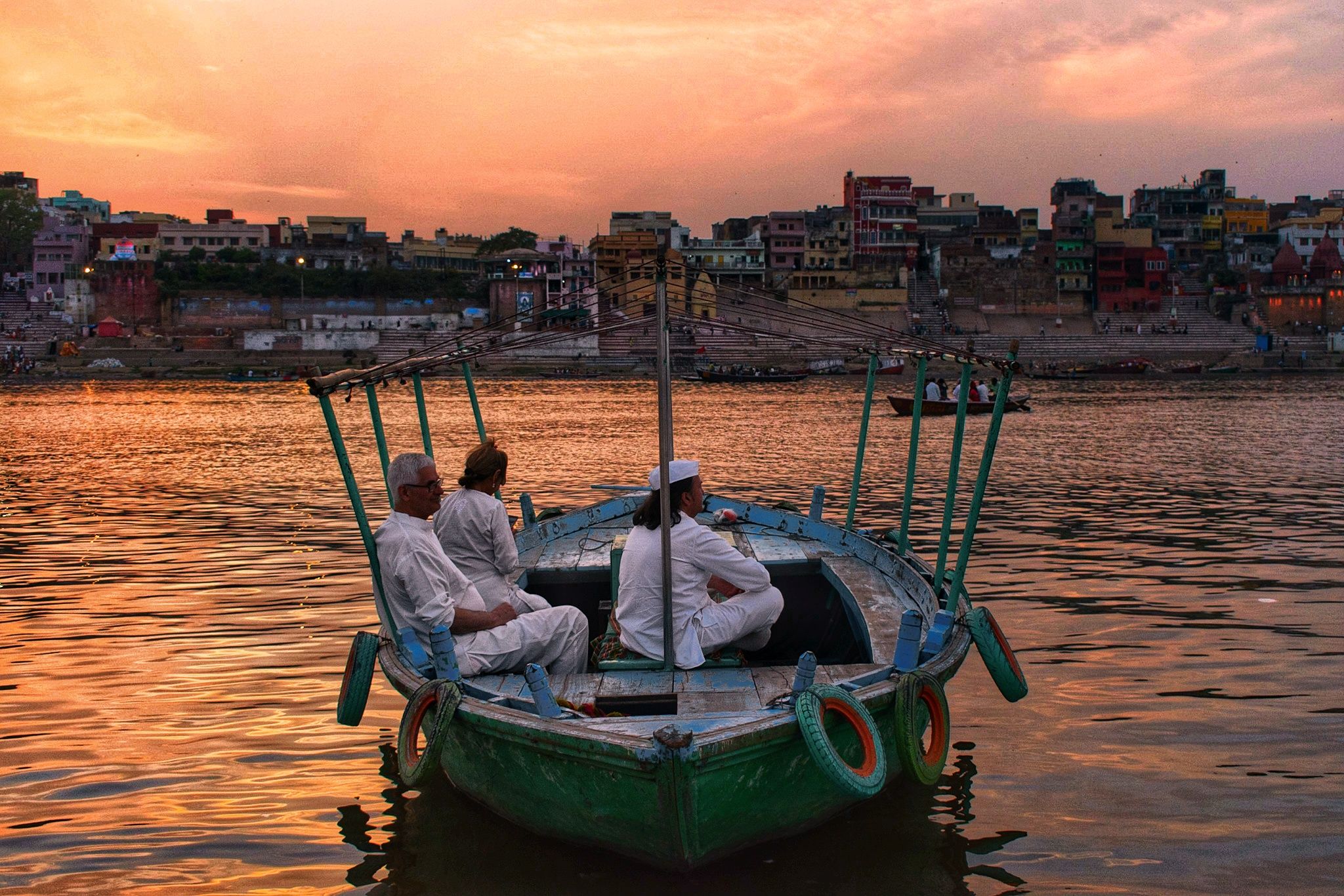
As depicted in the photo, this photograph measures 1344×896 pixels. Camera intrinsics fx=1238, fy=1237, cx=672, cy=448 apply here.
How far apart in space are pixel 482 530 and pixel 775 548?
264 centimetres

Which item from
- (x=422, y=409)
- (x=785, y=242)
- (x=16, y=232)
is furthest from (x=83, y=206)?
(x=422, y=409)

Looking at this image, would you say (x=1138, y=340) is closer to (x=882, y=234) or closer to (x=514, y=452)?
(x=882, y=234)

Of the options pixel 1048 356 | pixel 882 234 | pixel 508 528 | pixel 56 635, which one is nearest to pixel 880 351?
pixel 508 528

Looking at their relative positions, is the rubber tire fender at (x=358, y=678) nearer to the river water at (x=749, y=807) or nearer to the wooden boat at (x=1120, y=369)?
the river water at (x=749, y=807)

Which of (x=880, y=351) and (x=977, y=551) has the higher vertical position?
(x=880, y=351)

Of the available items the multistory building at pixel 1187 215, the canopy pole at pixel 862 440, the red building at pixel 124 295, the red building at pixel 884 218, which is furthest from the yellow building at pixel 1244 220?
the canopy pole at pixel 862 440

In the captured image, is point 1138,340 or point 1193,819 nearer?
point 1193,819

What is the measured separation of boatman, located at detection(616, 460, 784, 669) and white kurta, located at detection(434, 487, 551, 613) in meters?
0.75

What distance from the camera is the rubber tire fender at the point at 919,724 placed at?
519 centimetres

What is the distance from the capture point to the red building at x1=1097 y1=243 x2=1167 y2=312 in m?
86.2

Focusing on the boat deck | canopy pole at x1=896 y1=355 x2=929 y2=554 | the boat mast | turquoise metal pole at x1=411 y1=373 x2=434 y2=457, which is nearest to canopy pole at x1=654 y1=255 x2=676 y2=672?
the boat mast

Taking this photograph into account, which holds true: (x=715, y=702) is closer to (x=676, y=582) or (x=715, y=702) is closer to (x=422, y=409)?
(x=676, y=582)

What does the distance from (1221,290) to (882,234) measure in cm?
2422

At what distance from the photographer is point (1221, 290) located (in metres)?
87.4
